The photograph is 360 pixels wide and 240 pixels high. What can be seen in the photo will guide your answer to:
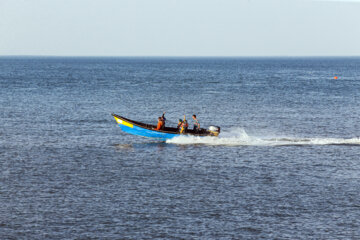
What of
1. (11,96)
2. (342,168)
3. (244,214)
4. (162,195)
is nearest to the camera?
(244,214)

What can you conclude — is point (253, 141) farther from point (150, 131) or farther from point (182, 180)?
point (182, 180)

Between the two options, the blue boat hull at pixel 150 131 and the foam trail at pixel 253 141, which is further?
the blue boat hull at pixel 150 131

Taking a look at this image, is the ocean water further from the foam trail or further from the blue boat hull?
the blue boat hull

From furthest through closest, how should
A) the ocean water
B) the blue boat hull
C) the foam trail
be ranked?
the blue boat hull → the foam trail → the ocean water

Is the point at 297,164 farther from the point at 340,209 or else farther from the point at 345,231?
the point at 345,231

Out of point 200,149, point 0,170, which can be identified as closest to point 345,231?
point 200,149

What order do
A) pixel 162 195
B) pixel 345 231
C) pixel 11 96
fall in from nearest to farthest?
pixel 345 231, pixel 162 195, pixel 11 96

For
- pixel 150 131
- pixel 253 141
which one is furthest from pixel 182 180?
pixel 253 141

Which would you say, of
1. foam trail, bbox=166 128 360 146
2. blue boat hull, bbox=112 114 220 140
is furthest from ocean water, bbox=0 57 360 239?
blue boat hull, bbox=112 114 220 140

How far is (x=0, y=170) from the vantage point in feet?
117

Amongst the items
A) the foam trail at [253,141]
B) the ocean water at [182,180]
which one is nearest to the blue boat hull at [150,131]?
the foam trail at [253,141]

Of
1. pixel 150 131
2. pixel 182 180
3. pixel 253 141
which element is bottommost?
pixel 182 180

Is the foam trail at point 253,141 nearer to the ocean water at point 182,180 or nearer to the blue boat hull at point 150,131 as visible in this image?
the ocean water at point 182,180

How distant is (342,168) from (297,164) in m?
3.03
